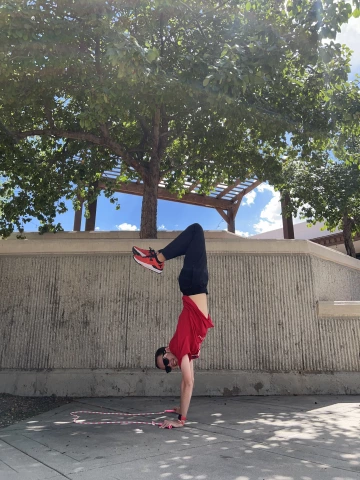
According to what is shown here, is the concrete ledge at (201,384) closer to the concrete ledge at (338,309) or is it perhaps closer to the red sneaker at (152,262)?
the concrete ledge at (338,309)

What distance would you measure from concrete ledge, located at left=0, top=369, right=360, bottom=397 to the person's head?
2.09 metres

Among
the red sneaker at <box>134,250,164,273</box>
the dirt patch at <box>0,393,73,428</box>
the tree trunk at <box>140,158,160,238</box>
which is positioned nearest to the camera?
the red sneaker at <box>134,250,164,273</box>

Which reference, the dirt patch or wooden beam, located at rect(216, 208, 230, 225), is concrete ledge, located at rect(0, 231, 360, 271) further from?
wooden beam, located at rect(216, 208, 230, 225)

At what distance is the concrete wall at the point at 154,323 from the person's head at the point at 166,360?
2.11 metres

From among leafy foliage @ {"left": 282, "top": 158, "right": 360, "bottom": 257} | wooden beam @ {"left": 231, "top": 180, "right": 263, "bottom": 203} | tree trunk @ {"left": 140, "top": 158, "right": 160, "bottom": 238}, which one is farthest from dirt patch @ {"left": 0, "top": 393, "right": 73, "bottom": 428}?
wooden beam @ {"left": 231, "top": 180, "right": 263, "bottom": 203}

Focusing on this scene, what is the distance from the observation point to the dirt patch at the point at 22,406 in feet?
15.3

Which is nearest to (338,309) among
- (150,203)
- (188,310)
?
(188,310)

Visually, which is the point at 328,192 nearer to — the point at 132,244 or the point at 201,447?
the point at 132,244

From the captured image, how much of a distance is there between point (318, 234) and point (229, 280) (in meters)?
18.8

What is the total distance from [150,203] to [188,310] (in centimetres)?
387

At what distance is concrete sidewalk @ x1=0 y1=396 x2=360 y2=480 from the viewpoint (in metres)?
2.47

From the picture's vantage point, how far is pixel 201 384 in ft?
19.5

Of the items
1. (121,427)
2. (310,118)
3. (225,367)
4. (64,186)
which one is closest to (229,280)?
(225,367)

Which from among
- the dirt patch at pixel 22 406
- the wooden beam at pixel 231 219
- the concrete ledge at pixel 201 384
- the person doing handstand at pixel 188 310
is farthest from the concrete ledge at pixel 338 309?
the wooden beam at pixel 231 219
